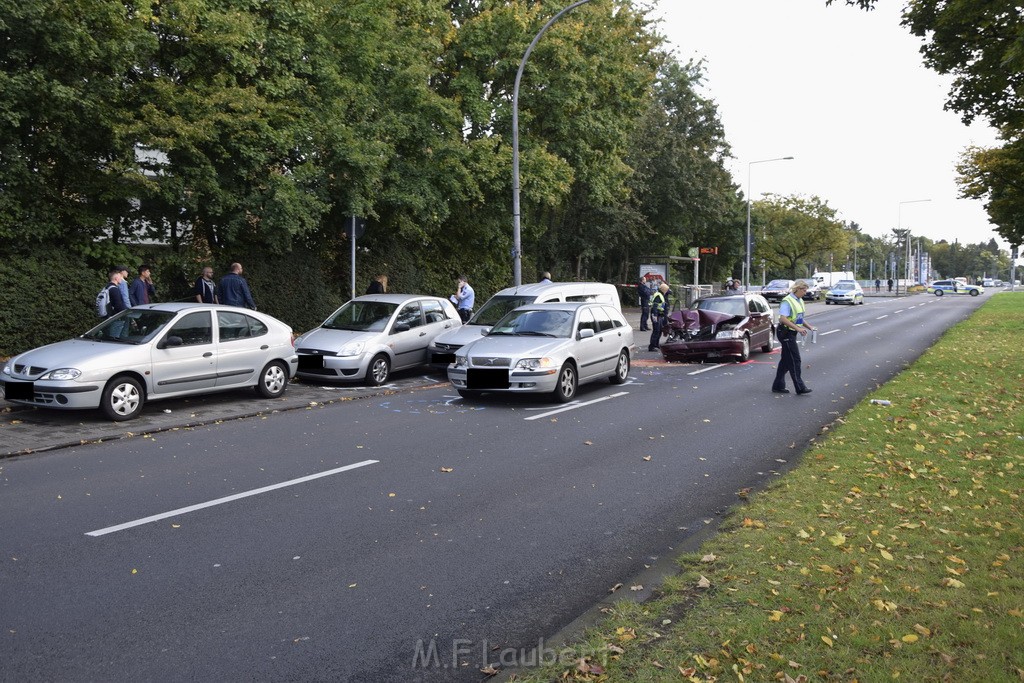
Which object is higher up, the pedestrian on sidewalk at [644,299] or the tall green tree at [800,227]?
the tall green tree at [800,227]

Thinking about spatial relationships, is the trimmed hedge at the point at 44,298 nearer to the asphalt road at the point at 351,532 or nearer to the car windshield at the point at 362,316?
the car windshield at the point at 362,316

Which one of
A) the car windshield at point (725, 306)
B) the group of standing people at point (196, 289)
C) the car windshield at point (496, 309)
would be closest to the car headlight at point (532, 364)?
the car windshield at point (496, 309)

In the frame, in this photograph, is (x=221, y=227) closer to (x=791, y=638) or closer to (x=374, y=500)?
(x=374, y=500)

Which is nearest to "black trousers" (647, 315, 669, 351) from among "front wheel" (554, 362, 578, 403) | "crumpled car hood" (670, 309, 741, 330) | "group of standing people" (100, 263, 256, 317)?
"crumpled car hood" (670, 309, 741, 330)

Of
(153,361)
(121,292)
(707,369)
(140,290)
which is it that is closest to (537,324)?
(707,369)

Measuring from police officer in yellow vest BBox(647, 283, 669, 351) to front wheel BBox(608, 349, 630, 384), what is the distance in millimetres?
6459

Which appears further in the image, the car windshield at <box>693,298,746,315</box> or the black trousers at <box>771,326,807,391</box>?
the car windshield at <box>693,298,746,315</box>

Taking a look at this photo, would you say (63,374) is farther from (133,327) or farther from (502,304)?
(502,304)

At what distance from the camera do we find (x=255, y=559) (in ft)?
18.7

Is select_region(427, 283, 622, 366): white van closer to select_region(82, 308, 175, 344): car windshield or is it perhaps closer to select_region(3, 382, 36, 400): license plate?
select_region(82, 308, 175, 344): car windshield

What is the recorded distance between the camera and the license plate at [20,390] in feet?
35.5

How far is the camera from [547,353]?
41.6ft

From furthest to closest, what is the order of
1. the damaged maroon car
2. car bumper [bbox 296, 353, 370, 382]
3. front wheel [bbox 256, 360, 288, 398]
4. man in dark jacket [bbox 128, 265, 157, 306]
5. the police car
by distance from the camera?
1. the police car
2. the damaged maroon car
3. man in dark jacket [bbox 128, 265, 157, 306]
4. car bumper [bbox 296, 353, 370, 382]
5. front wheel [bbox 256, 360, 288, 398]

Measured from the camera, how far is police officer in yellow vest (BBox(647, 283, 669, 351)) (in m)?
21.8
